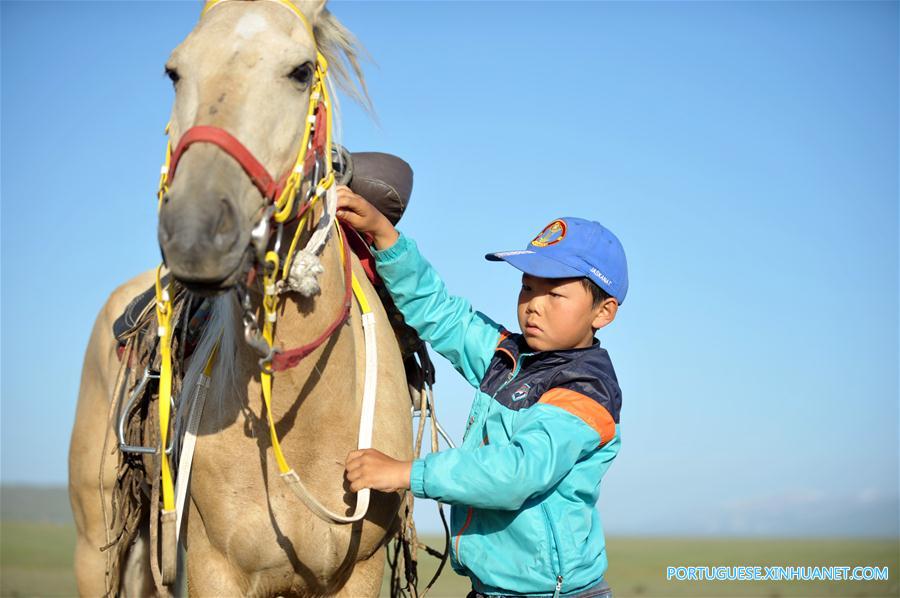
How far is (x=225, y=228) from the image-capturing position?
204 cm

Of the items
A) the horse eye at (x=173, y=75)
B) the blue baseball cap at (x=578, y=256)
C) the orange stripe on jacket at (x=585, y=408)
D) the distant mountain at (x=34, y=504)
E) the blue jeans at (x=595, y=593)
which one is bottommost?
the distant mountain at (x=34, y=504)

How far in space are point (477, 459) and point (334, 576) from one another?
0.66 m

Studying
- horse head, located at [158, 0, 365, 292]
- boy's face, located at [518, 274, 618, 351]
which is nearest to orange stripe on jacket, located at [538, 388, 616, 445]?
Answer: boy's face, located at [518, 274, 618, 351]

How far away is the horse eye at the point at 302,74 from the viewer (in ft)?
7.91

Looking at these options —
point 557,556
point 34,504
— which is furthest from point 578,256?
point 34,504

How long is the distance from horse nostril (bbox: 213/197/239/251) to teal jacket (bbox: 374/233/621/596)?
0.97 m

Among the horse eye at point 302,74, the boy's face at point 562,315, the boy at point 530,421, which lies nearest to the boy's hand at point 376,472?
the boy at point 530,421

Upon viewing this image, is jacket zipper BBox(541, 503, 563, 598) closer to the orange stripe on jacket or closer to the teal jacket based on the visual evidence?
the teal jacket

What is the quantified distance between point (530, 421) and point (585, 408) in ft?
0.65

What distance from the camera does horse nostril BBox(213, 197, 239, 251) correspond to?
2.01 meters

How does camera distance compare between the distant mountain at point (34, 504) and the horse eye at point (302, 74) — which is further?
the distant mountain at point (34, 504)

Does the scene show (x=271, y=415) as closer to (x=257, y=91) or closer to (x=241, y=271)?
(x=241, y=271)

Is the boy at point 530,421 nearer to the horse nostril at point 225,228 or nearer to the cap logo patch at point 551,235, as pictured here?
the cap logo patch at point 551,235

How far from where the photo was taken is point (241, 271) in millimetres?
2115
